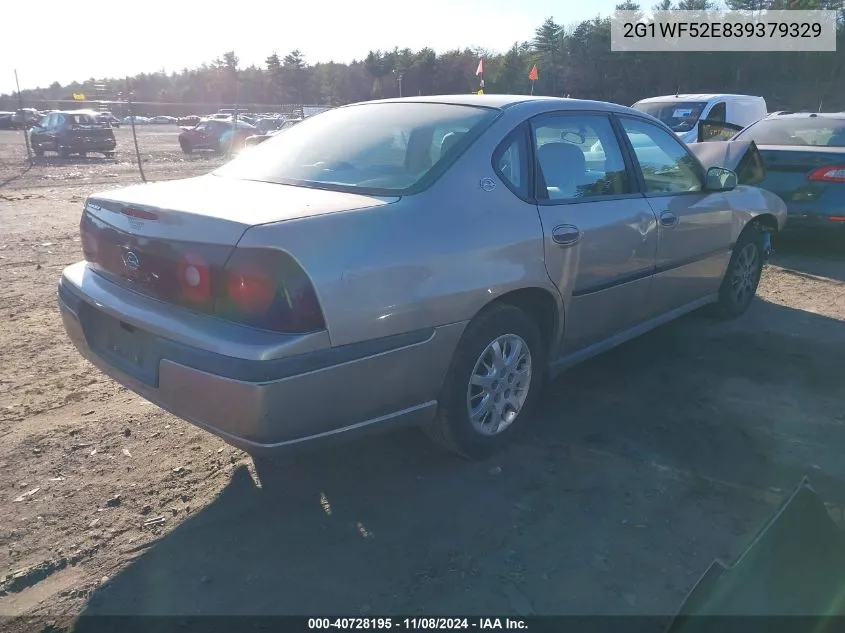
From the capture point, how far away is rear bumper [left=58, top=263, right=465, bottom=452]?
2.47m

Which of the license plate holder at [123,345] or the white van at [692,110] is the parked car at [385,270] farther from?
the white van at [692,110]

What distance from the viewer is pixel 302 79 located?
51719 millimetres

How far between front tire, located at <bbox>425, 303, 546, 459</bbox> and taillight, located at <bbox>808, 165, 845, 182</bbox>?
554 centimetres

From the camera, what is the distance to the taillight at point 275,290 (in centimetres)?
249

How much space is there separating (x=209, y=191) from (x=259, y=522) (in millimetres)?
1430

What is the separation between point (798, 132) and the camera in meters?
8.52

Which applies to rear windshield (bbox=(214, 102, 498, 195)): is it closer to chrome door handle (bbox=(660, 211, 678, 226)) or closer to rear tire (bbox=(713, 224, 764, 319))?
chrome door handle (bbox=(660, 211, 678, 226))

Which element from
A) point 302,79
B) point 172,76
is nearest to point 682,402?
point 302,79

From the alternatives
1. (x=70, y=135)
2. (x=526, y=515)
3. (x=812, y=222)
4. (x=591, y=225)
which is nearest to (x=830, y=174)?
(x=812, y=222)

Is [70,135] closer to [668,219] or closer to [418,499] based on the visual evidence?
[668,219]

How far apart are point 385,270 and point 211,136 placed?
27.8 m

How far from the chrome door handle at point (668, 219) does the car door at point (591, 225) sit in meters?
0.11

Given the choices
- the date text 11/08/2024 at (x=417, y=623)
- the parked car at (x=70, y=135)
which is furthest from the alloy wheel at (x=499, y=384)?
the parked car at (x=70, y=135)

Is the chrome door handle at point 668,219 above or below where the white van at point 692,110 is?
below
